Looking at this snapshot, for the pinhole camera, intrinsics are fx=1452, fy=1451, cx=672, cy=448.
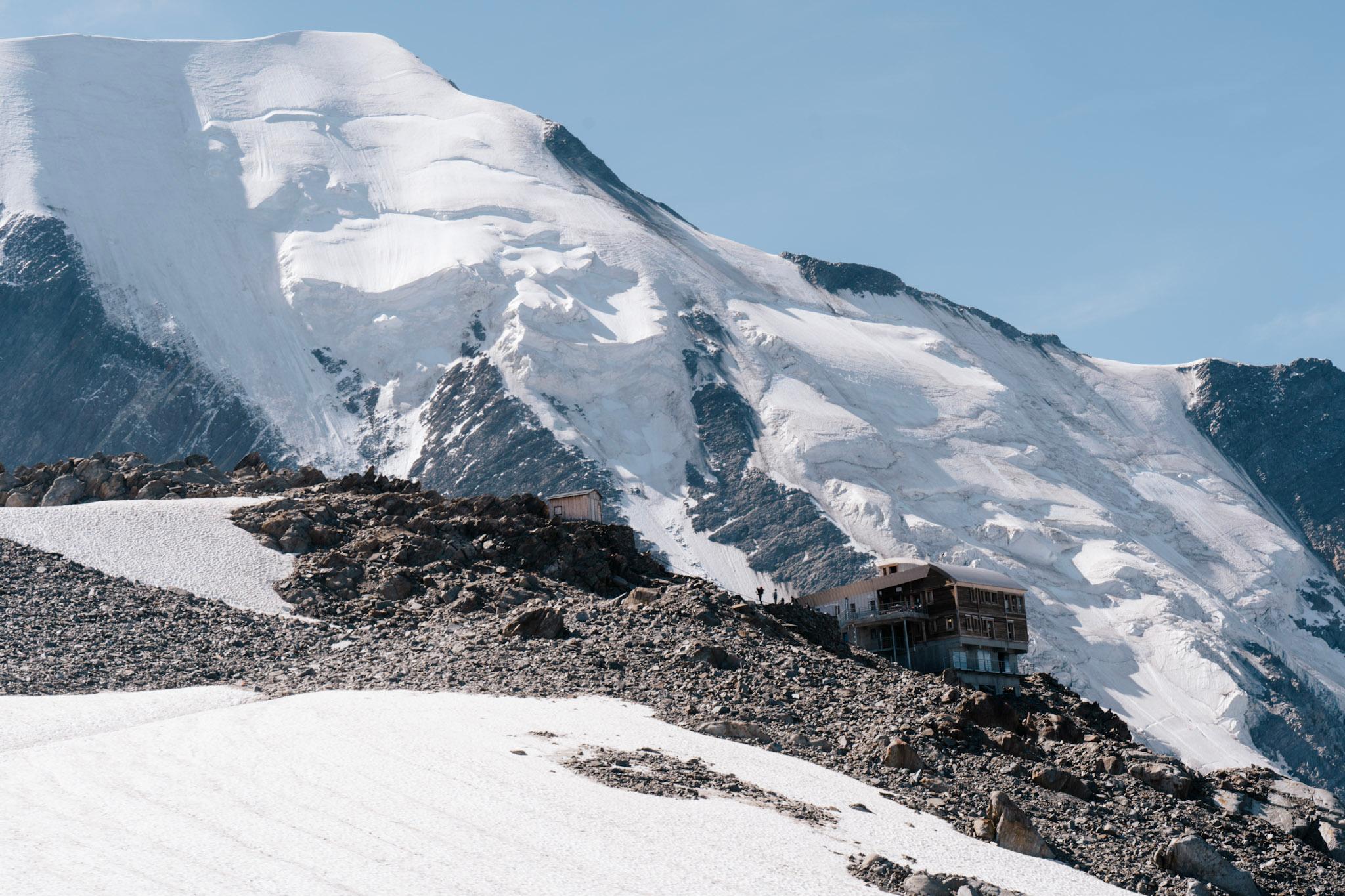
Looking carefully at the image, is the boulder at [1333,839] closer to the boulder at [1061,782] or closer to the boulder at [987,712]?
the boulder at [1061,782]

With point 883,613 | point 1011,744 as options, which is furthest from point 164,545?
point 883,613

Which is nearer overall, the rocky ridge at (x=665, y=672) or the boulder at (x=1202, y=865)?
the boulder at (x=1202, y=865)

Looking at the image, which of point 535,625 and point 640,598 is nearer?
point 535,625

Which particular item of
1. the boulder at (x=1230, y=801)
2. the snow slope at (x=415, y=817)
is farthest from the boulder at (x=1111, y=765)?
the snow slope at (x=415, y=817)

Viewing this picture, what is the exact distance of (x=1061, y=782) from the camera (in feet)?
113

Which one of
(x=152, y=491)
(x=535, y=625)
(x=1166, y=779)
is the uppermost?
(x=152, y=491)

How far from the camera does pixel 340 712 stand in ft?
105

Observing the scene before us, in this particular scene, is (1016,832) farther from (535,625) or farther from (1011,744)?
(535,625)

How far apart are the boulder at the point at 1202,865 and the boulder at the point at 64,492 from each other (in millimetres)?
46092

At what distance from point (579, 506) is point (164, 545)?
22.0m

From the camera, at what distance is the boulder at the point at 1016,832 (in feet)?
95.1

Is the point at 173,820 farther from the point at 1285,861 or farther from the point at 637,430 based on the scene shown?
the point at 637,430

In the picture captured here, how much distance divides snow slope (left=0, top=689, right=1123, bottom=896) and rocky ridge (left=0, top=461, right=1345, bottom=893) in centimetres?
293

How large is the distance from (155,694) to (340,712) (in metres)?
5.91
